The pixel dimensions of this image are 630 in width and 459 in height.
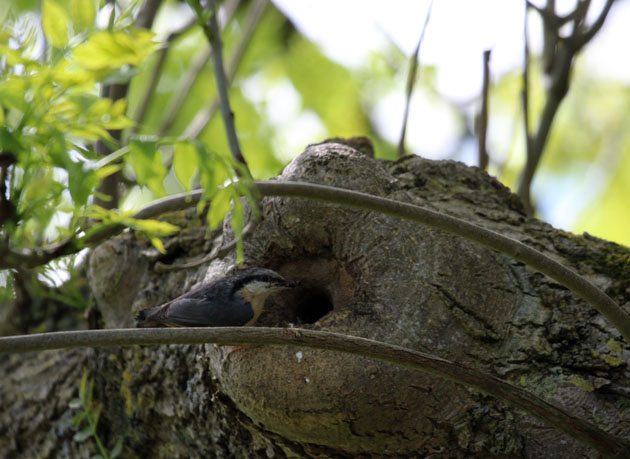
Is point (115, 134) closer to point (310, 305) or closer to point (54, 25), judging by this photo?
point (310, 305)

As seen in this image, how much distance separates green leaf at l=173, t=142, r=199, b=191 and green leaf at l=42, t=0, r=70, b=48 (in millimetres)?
275

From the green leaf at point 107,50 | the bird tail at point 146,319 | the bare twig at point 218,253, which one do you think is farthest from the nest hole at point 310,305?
the green leaf at point 107,50

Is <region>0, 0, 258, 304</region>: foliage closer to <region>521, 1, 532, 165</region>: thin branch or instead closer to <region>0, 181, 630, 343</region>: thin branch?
<region>0, 181, 630, 343</region>: thin branch

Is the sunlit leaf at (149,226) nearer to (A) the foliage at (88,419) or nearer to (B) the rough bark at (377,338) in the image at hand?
(B) the rough bark at (377,338)

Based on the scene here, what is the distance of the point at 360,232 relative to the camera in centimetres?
222

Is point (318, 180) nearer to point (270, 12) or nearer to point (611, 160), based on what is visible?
point (270, 12)

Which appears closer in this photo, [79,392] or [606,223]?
[79,392]

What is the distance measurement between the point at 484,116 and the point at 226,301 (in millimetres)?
1623

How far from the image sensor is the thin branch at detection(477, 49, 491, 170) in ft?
9.71

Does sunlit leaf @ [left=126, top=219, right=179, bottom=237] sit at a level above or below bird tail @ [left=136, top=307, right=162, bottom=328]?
below

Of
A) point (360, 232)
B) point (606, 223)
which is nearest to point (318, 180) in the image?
point (360, 232)

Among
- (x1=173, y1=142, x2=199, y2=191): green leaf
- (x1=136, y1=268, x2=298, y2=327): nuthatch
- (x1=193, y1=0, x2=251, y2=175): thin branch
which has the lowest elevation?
(x1=173, y1=142, x2=199, y2=191): green leaf

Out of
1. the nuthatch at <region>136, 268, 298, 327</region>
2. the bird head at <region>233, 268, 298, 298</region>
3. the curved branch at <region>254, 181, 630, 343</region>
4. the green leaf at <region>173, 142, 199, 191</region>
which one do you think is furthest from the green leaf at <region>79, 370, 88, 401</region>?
the green leaf at <region>173, 142, 199, 191</region>

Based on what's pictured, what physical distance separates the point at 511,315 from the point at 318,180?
0.74 m
